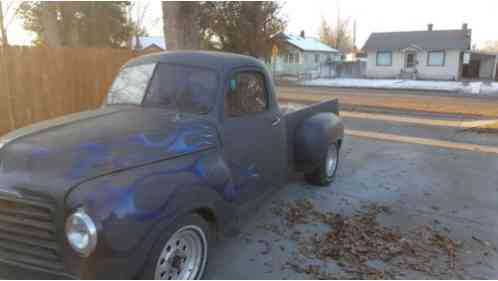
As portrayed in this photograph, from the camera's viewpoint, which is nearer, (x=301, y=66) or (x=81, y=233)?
(x=81, y=233)

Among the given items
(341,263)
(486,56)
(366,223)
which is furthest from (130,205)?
(486,56)

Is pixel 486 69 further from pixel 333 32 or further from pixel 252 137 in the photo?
pixel 252 137

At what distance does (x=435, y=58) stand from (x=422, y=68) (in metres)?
1.42

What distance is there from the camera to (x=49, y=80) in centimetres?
732

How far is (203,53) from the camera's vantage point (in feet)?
13.0

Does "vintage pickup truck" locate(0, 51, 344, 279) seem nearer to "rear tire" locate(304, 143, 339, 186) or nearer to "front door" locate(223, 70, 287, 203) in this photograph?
"front door" locate(223, 70, 287, 203)

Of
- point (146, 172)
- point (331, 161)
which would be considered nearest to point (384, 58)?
point (331, 161)

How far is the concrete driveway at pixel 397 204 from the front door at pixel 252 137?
1.84 feet

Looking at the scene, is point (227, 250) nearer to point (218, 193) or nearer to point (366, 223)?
point (218, 193)

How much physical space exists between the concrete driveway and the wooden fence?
205 inches

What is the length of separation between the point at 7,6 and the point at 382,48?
33.2m

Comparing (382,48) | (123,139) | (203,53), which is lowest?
(123,139)

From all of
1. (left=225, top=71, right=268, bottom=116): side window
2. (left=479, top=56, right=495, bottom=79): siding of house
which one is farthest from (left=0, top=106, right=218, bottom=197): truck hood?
(left=479, top=56, right=495, bottom=79): siding of house

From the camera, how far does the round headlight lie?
2.22 m
